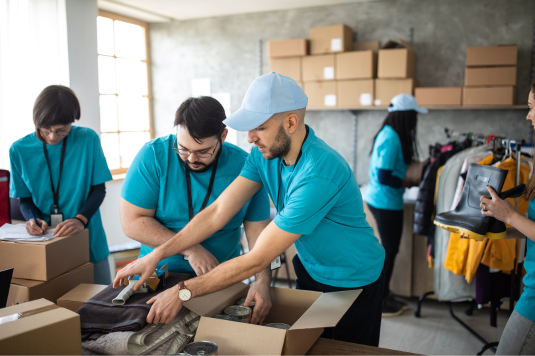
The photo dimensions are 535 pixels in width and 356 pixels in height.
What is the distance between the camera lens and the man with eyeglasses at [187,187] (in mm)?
1461

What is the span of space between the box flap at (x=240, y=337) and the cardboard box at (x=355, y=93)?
140 inches

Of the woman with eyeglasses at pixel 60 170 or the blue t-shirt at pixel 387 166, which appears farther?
A: the blue t-shirt at pixel 387 166

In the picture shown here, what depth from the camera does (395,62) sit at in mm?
4082

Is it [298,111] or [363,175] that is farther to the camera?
[363,175]

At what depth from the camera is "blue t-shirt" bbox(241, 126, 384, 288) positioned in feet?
3.85

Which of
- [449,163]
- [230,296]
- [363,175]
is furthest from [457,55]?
[230,296]

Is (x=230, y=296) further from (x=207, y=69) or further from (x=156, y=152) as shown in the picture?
(x=207, y=69)

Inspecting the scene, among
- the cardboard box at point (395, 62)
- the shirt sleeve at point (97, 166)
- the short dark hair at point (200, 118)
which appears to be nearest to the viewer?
the short dark hair at point (200, 118)

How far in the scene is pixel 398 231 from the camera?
3.19 meters

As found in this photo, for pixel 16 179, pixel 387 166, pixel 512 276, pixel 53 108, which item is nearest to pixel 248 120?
pixel 53 108

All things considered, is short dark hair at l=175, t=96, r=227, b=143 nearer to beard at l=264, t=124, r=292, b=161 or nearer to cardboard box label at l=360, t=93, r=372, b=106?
beard at l=264, t=124, r=292, b=161

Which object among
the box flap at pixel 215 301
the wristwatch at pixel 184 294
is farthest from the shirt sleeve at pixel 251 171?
the wristwatch at pixel 184 294

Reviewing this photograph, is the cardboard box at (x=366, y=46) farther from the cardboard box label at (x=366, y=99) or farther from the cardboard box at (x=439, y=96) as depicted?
the cardboard box at (x=439, y=96)

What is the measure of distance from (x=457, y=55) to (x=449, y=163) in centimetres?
204
